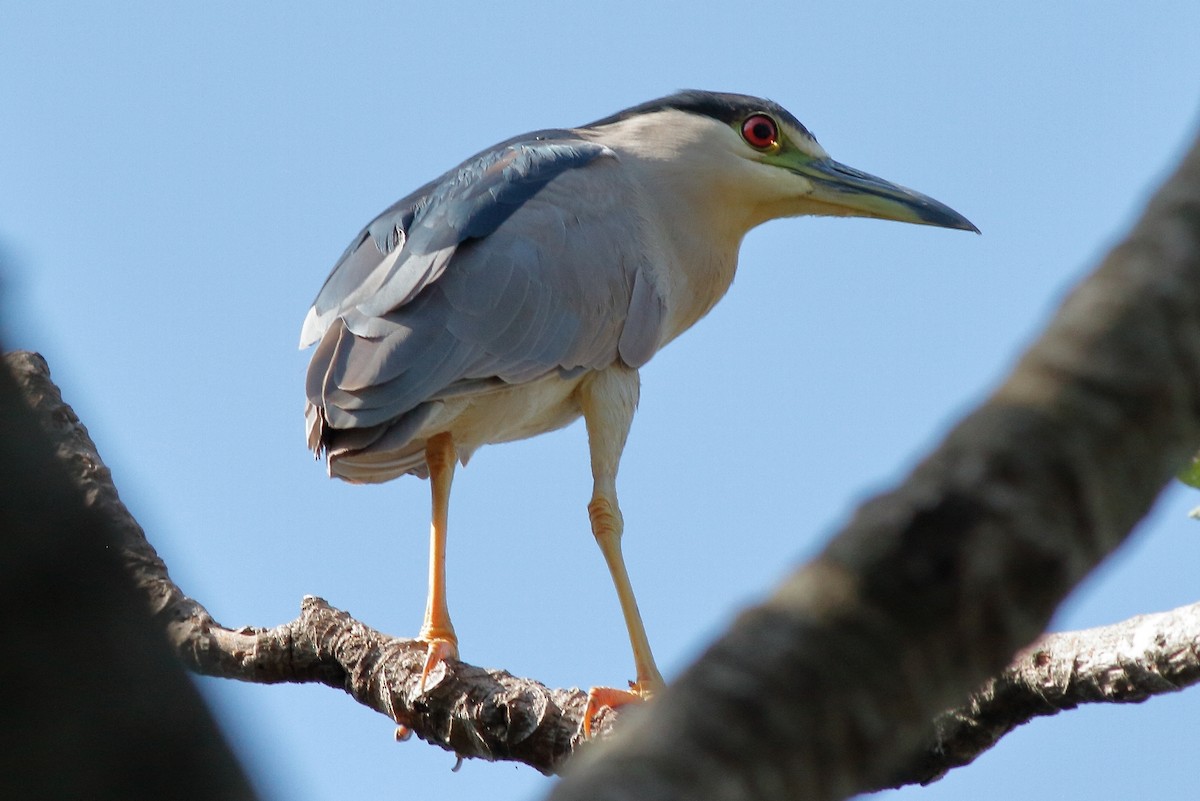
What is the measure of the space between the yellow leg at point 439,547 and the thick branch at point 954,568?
275cm

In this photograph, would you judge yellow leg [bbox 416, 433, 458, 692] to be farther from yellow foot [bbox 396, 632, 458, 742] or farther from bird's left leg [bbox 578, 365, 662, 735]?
bird's left leg [bbox 578, 365, 662, 735]

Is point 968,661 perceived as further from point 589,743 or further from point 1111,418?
point 589,743

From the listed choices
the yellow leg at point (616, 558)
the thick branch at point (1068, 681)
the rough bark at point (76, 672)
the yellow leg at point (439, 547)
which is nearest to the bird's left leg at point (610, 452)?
the yellow leg at point (616, 558)

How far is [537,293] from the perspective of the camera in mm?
4688

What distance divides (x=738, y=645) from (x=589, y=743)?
230cm

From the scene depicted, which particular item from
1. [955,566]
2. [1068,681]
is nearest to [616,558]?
[1068,681]

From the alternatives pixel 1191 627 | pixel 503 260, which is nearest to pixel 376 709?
pixel 503 260

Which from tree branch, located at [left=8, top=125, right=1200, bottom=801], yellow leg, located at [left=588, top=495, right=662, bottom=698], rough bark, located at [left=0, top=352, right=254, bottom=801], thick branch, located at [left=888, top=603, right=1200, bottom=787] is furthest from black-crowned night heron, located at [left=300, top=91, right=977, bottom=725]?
rough bark, located at [left=0, top=352, right=254, bottom=801]

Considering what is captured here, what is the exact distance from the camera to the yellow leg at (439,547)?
4.16 meters

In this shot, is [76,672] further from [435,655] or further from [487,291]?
[487,291]

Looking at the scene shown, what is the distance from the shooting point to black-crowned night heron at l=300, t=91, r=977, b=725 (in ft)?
14.2

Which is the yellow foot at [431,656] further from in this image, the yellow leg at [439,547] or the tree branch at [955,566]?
the tree branch at [955,566]

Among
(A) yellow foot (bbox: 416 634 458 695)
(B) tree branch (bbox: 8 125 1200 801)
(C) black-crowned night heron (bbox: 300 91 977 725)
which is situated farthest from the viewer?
(C) black-crowned night heron (bbox: 300 91 977 725)

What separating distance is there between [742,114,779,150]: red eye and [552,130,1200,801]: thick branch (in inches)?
179
